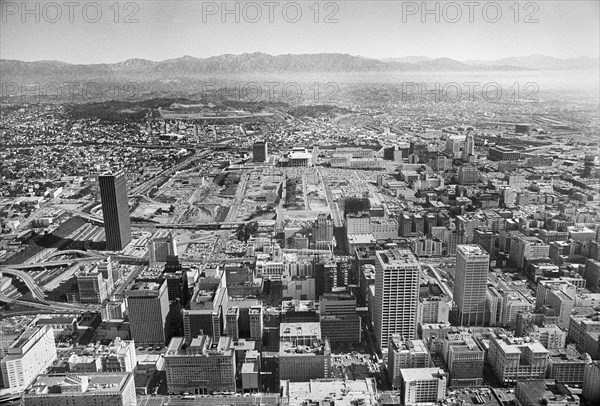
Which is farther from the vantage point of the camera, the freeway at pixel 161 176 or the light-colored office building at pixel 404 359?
the freeway at pixel 161 176

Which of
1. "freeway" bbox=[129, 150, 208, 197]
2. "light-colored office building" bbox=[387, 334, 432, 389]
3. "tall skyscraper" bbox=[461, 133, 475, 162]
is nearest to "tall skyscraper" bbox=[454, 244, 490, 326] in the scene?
"light-colored office building" bbox=[387, 334, 432, 389]

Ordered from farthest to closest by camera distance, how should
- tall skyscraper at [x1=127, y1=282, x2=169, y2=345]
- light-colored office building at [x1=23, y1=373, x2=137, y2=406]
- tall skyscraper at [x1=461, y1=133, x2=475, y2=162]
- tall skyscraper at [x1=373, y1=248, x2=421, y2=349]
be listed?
tall skyscraper at [x1=461, y1=133, x2=475, y2=162], tall skyscraper at [x1=127, y1=282, x2=169, y2=345], tall skyscraper at [x1=373, y1=248, x2=421, y2=349], light-colored office building at [x1=23, y1=373, x2=137, y2=406]

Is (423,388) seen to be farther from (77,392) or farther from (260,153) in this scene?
(260,153)

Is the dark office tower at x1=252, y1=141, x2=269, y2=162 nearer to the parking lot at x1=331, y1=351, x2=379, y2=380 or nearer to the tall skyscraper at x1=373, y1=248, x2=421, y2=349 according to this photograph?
the tall skyscraper at x1=373, y1=248, x2=421, y2=349

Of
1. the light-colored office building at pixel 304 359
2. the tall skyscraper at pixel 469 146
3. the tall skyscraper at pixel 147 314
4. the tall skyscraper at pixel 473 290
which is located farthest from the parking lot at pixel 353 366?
the tall skyscraper at pixel 469 146

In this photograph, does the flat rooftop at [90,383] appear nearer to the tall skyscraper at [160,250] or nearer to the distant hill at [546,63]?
the tall skyscraper at [160,250]

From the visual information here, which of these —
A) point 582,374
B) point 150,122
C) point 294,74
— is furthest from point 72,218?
point 582,374
